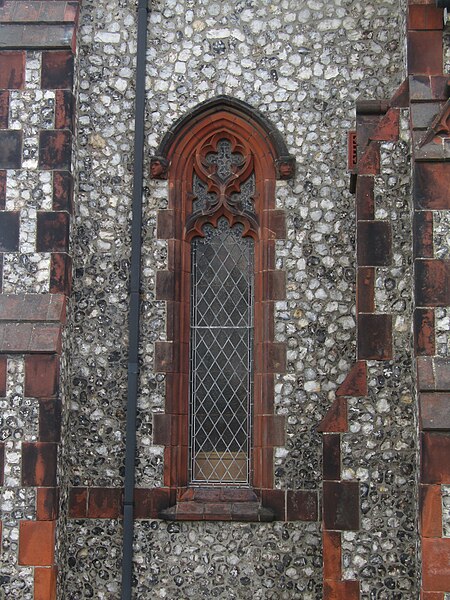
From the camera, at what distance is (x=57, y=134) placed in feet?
35.2

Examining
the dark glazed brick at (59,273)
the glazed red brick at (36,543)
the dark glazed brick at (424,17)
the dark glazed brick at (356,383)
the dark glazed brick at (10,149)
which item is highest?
the dark glazed brick at (424,17)

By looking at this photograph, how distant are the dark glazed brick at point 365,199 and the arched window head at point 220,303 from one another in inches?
49.2

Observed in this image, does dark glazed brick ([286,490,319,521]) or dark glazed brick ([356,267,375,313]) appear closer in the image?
dark glazed brick ([356,267,375,313])

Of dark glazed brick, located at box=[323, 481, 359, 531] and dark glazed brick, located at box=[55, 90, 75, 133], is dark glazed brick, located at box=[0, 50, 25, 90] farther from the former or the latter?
dark glazed brick, located at box=[323, 481, 359, 531]

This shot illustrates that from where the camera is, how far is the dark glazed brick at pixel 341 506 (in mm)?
9391

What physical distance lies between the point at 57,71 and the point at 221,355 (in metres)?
3.49

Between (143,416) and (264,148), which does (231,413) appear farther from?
(264,148)

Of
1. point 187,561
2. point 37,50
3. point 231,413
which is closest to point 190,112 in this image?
point 37,50

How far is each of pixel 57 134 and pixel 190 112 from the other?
1465 millimetres

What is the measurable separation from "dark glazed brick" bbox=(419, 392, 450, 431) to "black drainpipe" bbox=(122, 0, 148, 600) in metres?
3.15

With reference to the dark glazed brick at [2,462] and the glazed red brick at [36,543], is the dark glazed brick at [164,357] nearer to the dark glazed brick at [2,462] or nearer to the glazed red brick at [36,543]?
the dark glazed brick at [2,462]

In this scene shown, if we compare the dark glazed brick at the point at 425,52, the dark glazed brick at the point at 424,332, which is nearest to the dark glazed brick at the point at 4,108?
the dark glazed brick at the point at 425,52

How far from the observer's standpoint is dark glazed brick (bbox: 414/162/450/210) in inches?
366

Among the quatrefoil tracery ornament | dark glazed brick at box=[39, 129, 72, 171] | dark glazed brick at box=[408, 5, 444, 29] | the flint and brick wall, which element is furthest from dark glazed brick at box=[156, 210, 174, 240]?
dark glazed brick at box=[408, 5, 444, 29]
